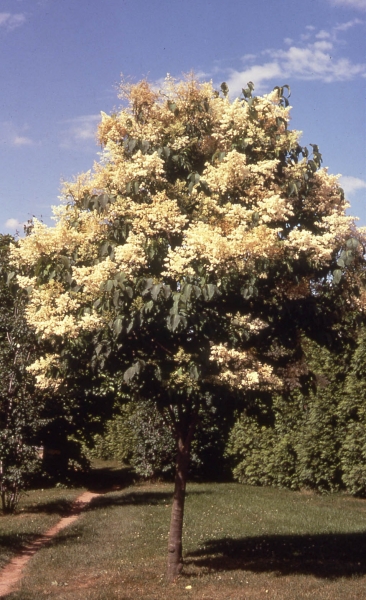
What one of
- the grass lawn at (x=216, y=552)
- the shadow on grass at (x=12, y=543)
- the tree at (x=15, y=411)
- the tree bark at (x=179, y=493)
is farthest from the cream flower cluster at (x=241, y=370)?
the tree at (x=15, y=411)

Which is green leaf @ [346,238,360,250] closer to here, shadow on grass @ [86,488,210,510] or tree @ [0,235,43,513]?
tree @ [0,235,43,513]

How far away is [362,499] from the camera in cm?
1972

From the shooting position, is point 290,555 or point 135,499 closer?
point 290,555

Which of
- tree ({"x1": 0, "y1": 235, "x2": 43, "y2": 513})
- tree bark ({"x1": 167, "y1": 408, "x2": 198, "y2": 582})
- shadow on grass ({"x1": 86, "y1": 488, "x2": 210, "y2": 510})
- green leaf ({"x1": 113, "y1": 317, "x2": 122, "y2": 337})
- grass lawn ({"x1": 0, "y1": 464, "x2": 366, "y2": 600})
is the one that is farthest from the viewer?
shadow on grass ({"x1": 86, "y1": 488, "x2": 210, "y2": 510})

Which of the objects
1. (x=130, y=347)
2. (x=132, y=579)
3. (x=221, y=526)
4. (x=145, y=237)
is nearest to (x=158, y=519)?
(x=221, y=526)

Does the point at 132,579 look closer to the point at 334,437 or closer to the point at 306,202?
the point at 306,202

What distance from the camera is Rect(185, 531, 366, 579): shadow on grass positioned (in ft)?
34.8

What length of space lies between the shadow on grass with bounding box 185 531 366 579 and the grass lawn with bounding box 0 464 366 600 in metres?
0.02

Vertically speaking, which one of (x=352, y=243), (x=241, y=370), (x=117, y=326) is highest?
(x=352, y=243)

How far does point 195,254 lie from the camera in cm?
777

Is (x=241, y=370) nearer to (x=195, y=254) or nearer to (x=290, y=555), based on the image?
(x=195, y=254)

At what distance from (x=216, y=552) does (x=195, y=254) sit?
285 inches

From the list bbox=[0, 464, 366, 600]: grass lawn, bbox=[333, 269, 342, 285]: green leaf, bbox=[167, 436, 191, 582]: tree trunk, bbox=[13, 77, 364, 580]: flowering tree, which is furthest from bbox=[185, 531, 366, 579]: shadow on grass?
bbox=[333, 269, 342, 285]: green leaf

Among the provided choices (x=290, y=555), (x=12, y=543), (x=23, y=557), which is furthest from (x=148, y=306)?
(x=12, y=543)
